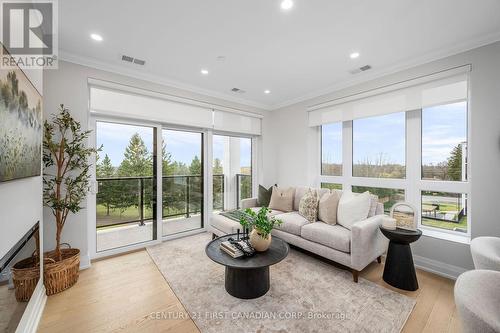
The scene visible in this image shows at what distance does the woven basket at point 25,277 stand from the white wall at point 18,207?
0.27 m

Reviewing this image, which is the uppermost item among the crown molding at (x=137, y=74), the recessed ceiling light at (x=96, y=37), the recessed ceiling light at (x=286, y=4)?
the recessed ceiling light at (x=286, y=4)

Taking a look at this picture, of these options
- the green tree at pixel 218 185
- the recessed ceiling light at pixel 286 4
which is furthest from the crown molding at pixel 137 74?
the recessed ceiling light at pixel 286 4

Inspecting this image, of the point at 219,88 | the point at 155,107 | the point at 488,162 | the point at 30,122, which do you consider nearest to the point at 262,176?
the point at 219,88

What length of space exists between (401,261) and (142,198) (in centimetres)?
366

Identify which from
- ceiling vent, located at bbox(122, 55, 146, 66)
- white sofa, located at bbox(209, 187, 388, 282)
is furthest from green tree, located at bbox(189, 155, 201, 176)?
ceiling vent, located at bbox(122, 55, 146, 66)

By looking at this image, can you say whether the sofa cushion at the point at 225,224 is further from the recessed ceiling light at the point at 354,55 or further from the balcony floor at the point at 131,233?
the recessed ceiling light at the point at 354,55

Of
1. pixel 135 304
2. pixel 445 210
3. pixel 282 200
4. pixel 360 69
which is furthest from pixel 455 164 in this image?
pixel 135 304

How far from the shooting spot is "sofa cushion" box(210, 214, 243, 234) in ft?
10.0

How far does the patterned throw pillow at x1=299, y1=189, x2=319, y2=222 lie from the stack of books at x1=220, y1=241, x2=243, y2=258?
141cm

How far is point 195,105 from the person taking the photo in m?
3.78

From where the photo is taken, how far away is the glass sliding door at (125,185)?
3.03m

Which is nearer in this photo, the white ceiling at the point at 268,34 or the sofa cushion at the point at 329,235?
the white ceiling at the point at 268,34

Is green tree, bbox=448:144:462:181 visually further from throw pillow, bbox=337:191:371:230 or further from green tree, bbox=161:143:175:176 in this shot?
green tree, bbox=161:143:175:176

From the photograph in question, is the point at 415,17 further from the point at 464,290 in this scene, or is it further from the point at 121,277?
the point at 121,277
